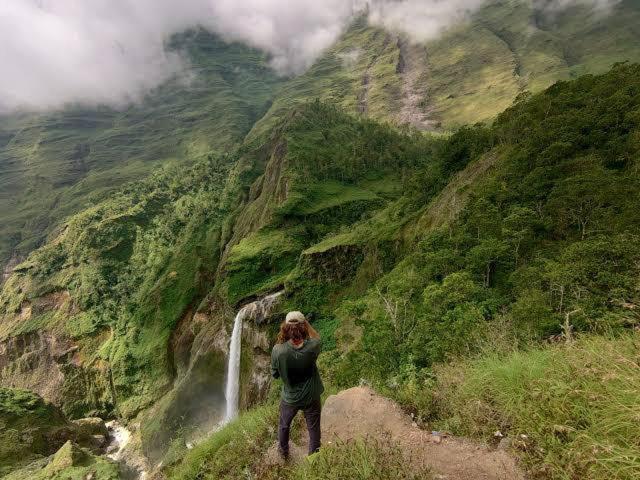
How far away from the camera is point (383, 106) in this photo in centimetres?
17012

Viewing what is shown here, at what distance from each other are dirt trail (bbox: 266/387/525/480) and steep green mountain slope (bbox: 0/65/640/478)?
2.15ft

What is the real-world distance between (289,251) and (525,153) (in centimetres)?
2683

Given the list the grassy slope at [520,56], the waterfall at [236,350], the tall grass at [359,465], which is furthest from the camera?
the grassy slope at [520,56]

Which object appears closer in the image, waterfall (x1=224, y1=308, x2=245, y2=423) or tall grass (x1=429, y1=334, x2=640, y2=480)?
tall grass (x1=429, y1=334, x2=640, y2=480)

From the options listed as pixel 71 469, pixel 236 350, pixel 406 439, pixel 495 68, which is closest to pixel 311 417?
pixel 406 439

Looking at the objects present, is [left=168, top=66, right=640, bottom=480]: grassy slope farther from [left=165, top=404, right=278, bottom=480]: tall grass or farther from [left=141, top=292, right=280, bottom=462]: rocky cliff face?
[left=141, top=292, right=280, bottom=462]: rocky cliff face

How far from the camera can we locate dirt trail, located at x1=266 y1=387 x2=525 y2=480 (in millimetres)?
4250

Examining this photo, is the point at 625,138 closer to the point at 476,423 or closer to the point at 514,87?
the point at 476,423

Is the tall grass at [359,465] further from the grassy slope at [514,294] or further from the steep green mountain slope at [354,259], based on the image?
the steep green mountain slope at [354,259]

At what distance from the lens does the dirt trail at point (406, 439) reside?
13.9 feet

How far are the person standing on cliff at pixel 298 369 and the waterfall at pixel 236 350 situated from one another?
1022 inches

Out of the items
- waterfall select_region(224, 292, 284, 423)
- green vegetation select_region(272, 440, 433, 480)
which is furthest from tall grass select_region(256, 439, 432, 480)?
waterfall select_region(224, 292, 284, 423)

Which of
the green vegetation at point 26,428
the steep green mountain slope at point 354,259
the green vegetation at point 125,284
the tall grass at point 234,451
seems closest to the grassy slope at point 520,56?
Answer: the steep green mountain slope at point 354,259

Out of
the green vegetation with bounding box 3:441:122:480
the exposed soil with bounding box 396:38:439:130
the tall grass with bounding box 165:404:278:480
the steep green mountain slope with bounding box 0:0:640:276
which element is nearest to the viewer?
the tall grass with bounding box 165:404:278:480
